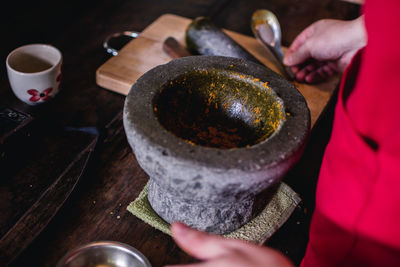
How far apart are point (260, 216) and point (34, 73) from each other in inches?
28.4

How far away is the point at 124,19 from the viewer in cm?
157

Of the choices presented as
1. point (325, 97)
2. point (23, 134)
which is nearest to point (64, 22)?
point (23, 134)

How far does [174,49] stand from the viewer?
128 cm

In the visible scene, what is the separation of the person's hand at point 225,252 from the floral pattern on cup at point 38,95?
0.68 metres

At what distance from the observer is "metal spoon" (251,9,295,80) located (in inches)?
53.3

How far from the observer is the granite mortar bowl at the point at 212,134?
0.60 meters

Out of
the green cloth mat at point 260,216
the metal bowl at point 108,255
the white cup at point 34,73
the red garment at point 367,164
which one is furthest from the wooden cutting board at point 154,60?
the metal bowl at point 108,255

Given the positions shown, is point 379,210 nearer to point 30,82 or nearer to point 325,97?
point 325,97

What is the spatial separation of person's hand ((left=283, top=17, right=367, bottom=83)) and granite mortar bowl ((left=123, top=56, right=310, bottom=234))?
47 cm

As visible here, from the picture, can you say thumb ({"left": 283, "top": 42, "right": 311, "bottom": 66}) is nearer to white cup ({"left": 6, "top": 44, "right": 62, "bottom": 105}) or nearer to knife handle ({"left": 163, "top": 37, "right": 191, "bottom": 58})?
knife handle ({"left": 163, "top": 37, "right": 191, "bottom": 58})

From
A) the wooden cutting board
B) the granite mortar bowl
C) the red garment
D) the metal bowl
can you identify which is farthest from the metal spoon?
the metal bowl

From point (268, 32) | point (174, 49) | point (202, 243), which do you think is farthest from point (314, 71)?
point (202, 243)

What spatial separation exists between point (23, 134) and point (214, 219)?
53 cm

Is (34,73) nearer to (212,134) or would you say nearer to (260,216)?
(212,134)
